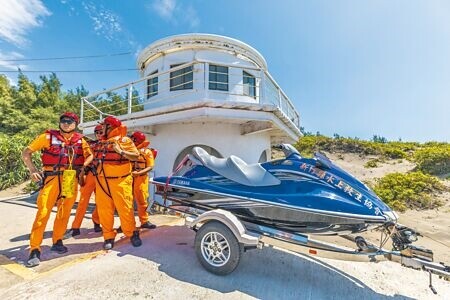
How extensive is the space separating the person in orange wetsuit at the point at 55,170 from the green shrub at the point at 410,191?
11.4 meters

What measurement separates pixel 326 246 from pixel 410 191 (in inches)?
430

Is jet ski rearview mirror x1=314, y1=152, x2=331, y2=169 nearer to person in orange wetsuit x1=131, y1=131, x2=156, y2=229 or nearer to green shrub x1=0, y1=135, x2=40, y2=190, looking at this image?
person in orange wetsuit x1=131, y1=131, x2=156, y2=229

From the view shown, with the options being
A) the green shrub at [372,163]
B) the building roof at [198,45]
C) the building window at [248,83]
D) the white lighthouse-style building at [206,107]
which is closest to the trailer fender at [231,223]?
the white lighthouse-style building at [206,107]

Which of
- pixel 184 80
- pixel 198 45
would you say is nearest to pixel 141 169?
pixel 184 80

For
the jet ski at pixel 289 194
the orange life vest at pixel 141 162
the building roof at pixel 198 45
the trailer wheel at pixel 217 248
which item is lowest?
the trailer wheel at pixel 217 248

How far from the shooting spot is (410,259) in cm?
292

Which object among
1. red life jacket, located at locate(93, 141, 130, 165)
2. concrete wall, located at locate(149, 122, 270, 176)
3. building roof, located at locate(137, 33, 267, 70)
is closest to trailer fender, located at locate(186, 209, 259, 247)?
red life jacket, located at locate(93, 141, 130, 165)

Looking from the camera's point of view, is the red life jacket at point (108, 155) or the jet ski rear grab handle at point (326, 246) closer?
the jet ski rear grab handle at point (326, 246)

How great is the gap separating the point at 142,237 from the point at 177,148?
319cm

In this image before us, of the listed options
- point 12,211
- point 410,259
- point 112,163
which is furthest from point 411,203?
point 12,211

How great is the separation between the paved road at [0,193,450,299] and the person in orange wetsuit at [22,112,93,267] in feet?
1.06

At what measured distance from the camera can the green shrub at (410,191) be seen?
10.9 meters

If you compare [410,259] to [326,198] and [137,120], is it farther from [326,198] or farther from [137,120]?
[137,120]

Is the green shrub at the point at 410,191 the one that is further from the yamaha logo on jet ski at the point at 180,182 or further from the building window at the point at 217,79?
the yamaha logo on jet ski at the point at 180,182
